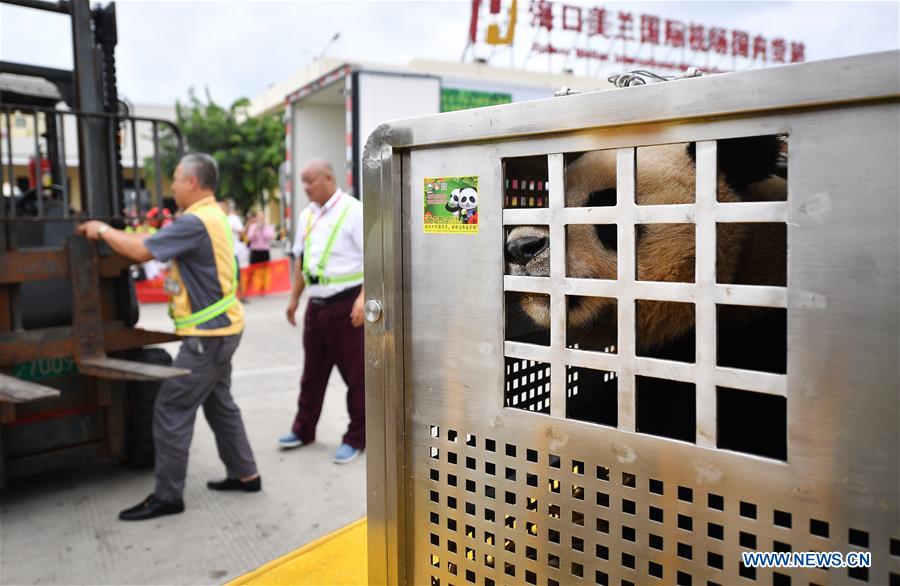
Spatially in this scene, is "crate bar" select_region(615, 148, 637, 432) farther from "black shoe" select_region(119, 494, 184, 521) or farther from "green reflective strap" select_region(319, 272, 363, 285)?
"green reflective strap" select_region(319, 272, 363, 285)

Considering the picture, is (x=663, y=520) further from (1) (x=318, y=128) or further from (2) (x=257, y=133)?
(2) (x=257, y=133)

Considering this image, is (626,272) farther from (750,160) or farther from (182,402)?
(182,402)

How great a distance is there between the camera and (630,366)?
1.17 metres

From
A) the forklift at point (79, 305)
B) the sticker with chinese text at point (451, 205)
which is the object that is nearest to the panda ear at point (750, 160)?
the sticker with chinese text at point (451, 205)

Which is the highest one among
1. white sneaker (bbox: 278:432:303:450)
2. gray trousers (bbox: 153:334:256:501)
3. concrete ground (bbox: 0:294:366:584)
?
gray trousers (bbox: 153:334:256:501)

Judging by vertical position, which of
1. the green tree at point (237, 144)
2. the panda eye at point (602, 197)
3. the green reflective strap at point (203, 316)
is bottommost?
the green reflective strap at point (203, 316)

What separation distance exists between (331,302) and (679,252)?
12.0ft

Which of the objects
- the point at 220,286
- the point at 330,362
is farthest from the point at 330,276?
the point at 220,286

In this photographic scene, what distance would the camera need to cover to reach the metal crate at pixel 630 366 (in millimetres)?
943

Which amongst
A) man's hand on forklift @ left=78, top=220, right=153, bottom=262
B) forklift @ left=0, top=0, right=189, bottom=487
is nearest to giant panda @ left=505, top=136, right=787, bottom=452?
forklift @ left=0, top=0, right=189, bottom=487

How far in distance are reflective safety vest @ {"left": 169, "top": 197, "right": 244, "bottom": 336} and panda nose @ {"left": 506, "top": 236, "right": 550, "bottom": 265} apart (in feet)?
9.98

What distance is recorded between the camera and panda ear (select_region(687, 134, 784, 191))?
1503mm

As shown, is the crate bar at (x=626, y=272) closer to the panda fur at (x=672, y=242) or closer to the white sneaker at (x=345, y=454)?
the panda fur at (x=672, y=242)

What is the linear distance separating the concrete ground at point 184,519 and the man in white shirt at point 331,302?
255mm
